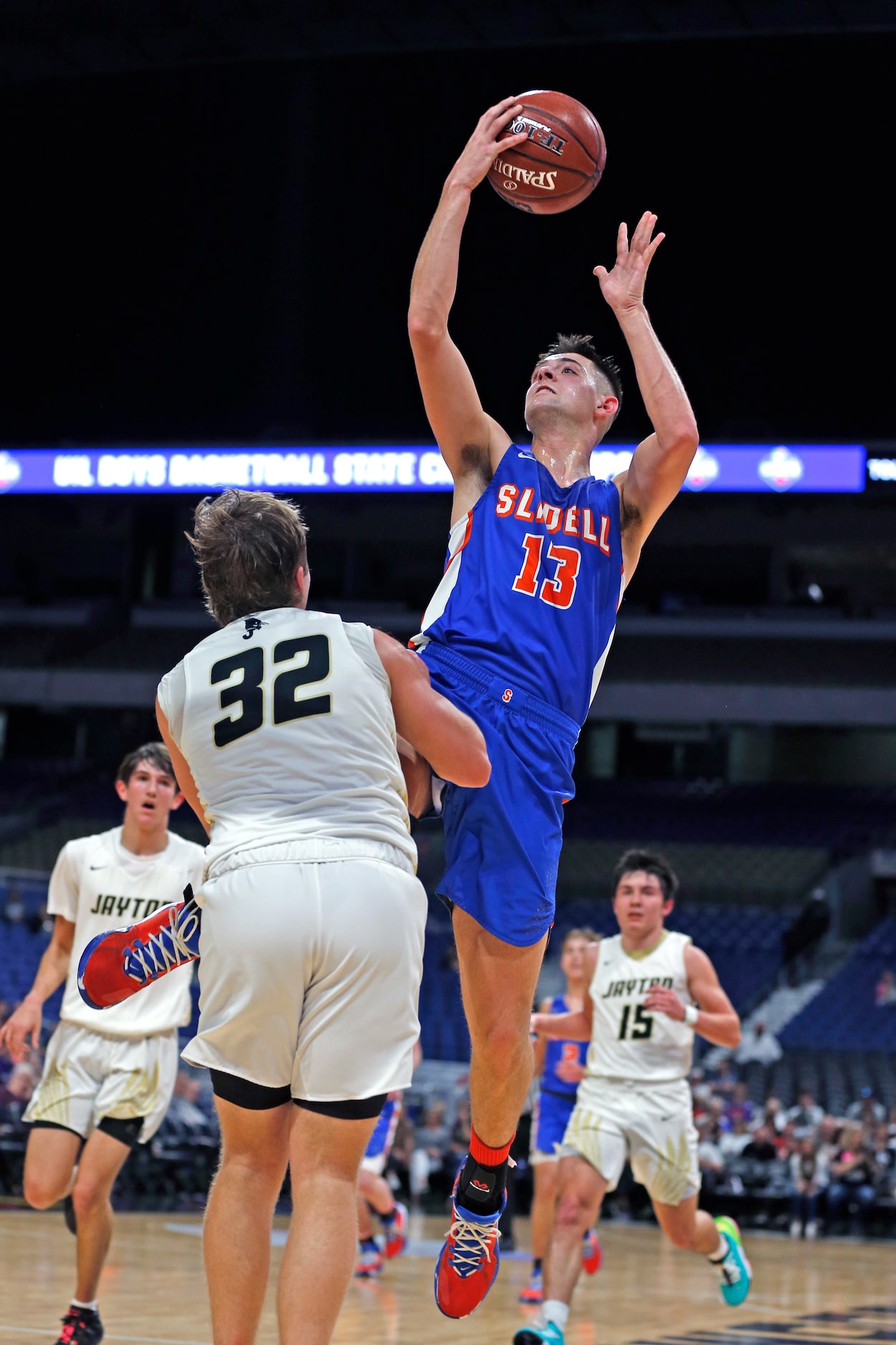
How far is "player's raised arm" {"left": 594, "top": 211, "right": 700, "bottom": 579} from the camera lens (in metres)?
4.18

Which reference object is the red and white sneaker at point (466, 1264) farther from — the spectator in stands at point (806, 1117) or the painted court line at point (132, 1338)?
the spectator in stands at point (806, 1117)

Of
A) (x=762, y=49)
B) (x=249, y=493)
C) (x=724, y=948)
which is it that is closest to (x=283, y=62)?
(x=762, y=49)

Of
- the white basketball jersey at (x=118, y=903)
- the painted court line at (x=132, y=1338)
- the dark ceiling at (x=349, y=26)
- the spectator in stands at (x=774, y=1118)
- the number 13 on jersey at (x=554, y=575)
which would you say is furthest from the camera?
the spectator in stands at (x=774, y=1118)

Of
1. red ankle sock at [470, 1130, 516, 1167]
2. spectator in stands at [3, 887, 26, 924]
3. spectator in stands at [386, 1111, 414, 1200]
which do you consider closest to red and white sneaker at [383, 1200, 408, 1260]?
spectator in stands at [386, 1111, 414, 1200]

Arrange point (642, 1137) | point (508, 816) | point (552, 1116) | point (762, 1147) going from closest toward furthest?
point (508, 816) < point (642, 1137) < point (552, 1116) < point (762, 1147)

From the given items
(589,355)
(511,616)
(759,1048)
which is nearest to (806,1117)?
(759,1048)

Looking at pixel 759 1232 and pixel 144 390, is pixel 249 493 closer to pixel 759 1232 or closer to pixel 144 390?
pixel 759 1232

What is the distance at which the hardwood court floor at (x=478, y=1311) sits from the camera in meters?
6.95

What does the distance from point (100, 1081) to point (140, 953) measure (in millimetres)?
3227

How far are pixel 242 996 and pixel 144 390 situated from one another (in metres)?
15.5

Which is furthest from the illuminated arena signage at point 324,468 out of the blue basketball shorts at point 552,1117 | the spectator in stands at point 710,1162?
the blue basketball shorts at point 552,1117

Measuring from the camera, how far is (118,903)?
6496 mm

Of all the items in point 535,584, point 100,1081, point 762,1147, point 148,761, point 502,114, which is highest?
point 502,114

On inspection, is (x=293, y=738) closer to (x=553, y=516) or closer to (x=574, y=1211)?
(x=553, y=516)
